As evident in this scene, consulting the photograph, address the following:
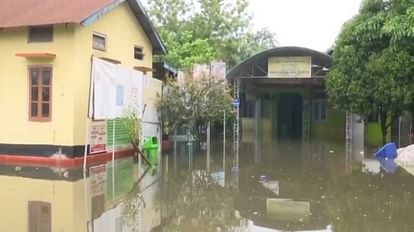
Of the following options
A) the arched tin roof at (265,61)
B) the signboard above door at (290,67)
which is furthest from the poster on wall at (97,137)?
the signboard above door at (290,67)

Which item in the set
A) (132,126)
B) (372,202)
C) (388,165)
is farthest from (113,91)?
(388,165)

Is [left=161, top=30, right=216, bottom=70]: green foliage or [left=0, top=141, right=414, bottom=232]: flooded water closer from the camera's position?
[left=0, top=141, right=414, bottom=232]: flooded water

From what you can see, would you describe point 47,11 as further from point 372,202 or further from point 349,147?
point 349,147

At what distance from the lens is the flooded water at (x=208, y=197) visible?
8.19m

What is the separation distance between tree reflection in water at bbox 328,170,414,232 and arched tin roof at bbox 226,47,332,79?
42.6ft

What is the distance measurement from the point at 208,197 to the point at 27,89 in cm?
685

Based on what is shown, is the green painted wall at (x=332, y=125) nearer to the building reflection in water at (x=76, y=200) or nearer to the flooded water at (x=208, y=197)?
the flooded water at (x=208, y=197)

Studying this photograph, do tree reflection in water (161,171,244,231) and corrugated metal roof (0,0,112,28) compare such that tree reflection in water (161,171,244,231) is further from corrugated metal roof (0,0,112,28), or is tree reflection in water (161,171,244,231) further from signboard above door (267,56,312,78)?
signboard above door (267,56,312,78)

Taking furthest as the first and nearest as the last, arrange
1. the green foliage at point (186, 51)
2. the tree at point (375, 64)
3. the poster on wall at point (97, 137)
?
the green foliage at point (186, 51), the tree at point (375, 64), the poster on wall at point (97, 137)

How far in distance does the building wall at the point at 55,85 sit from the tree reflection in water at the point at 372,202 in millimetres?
6706

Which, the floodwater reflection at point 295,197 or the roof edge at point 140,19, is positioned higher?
the roof edge at point 140,19

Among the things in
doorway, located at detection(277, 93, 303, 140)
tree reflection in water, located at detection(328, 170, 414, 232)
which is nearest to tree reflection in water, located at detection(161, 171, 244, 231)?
tree reflection in water, located at detection(328, 170, 414, 232)

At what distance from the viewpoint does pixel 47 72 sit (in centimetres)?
1482

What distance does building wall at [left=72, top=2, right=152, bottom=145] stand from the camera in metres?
14.6
